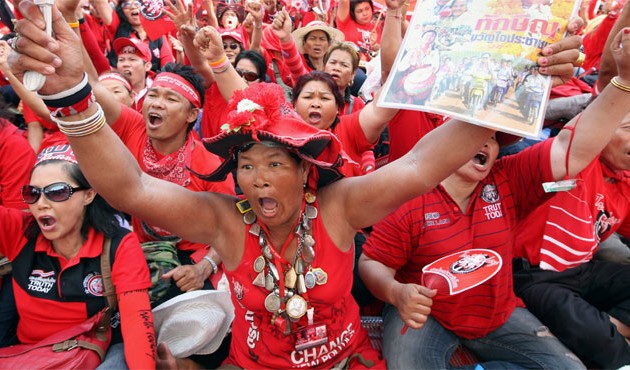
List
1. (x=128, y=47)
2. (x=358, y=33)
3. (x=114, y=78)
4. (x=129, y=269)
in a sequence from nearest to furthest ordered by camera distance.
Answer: (x=129, y=269), (x=114, y=78), (x=128, y=47), (x=358, y=33)

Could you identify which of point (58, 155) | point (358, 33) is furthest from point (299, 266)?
point (358, 33)

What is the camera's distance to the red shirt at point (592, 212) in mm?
2533

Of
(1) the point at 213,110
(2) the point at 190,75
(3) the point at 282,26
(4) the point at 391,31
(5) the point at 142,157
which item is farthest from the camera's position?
(3) the point at 282,26

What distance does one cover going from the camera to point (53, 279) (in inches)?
94.2

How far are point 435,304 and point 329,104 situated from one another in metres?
1.82

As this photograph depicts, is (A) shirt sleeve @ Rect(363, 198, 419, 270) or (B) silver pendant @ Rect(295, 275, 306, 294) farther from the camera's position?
(A) shirt sleeve @ Rect(363, 198, 419, 270)

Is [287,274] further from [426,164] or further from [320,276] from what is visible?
[426,164]

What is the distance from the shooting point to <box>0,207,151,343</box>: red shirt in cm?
237

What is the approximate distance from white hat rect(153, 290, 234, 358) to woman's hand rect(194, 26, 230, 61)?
1.78 meters

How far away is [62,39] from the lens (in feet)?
4.63

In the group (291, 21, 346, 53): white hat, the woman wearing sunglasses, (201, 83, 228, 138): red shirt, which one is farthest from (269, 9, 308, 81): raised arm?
the woman wearing sunglasses

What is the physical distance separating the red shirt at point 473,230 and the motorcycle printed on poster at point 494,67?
3.43 feet

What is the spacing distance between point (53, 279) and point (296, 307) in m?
1.39

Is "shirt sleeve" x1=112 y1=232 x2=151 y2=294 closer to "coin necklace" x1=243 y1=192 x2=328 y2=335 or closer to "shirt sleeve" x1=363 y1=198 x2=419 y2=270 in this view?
"coin necklace" x1=243 y1=192 x2=328 y2=335
